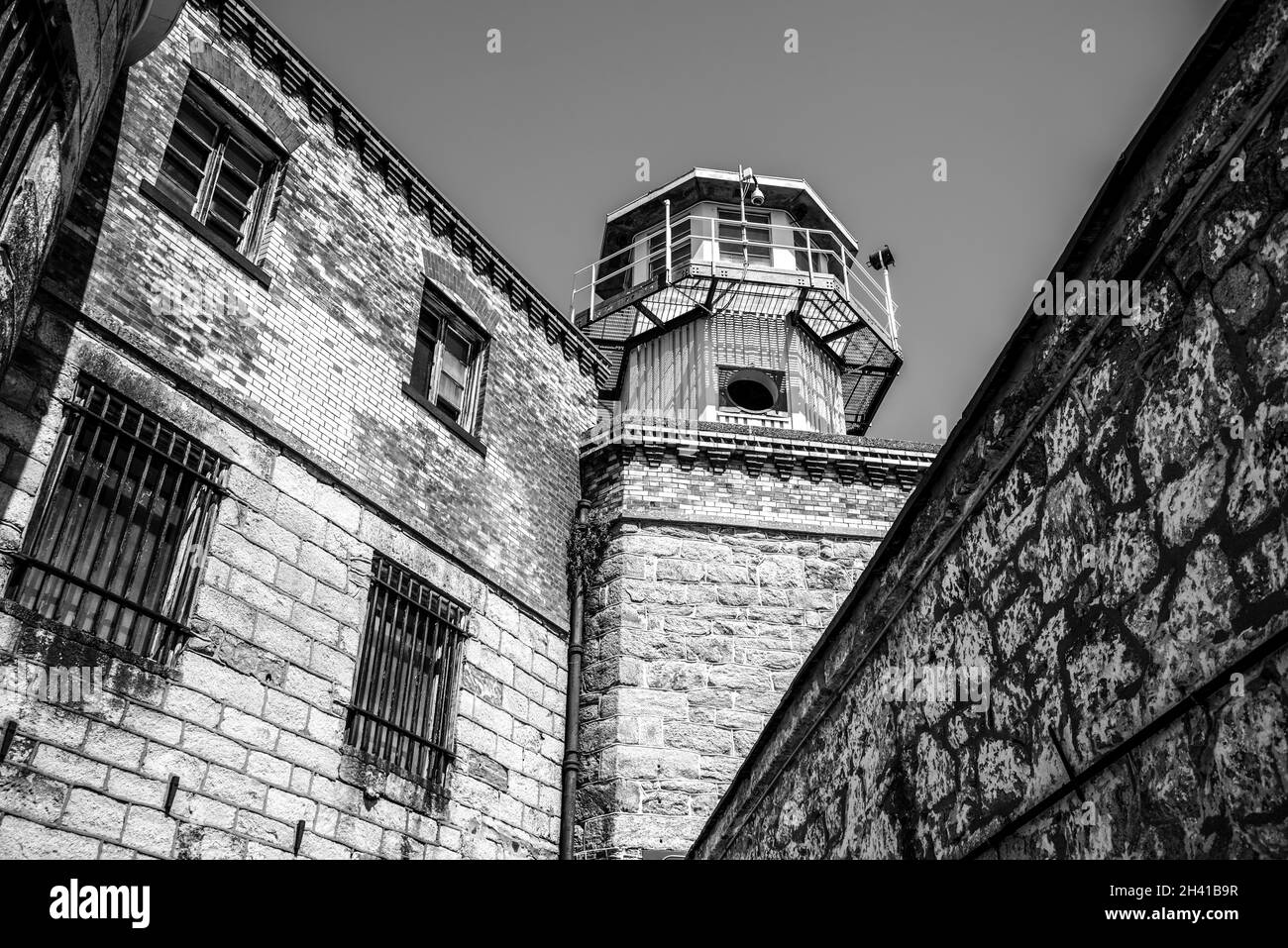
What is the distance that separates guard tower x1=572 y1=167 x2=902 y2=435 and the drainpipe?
7.29 m

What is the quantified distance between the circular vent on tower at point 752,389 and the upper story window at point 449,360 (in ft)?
26.6

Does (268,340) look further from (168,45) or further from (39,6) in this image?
(39,6)

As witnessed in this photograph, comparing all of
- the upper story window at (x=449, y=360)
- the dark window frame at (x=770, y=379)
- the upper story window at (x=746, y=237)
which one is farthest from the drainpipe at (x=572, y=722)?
the upper story window at (x=746, y=237)

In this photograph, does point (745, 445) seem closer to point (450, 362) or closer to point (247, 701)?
point (450, 362)

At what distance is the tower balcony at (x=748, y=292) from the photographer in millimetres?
20219

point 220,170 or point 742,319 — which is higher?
point 742,319

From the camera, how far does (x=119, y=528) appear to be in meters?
7.73

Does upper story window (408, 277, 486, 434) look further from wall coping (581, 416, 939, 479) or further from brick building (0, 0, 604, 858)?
wall coping (581, 416, 939, 479)

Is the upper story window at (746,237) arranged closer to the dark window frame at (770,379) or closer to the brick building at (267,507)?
the dark window frame at (770,379)

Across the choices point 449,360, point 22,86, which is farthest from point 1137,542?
point 449,360

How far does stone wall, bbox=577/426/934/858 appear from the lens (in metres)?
10.9

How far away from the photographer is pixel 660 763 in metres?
11.0

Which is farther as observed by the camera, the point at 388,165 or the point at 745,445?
the point at 745,445

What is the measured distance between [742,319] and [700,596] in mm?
9456
